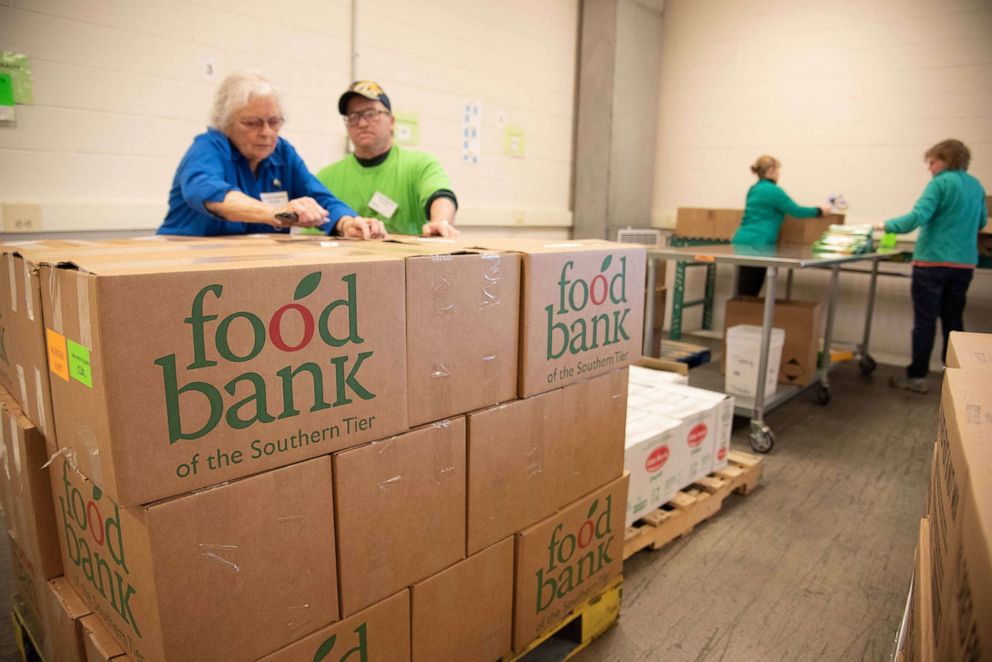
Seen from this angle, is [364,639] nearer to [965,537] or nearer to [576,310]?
[576,310]

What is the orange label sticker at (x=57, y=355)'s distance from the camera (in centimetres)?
85

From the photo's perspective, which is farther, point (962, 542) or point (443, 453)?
point (443, 453)

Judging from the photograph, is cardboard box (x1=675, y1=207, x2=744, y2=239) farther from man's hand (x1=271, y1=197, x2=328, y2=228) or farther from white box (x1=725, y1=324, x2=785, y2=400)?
man's hand (x1=271, y1=197, x2=328, y2=228)

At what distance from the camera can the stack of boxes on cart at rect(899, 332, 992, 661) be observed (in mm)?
450

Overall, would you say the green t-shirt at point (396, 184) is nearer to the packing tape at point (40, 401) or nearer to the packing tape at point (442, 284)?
the packing tape at point (442, 284)

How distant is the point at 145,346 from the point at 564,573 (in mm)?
1048

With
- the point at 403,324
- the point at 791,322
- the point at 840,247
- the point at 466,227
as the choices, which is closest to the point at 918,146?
the point at 840,247

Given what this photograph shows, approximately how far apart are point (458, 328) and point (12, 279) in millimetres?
755

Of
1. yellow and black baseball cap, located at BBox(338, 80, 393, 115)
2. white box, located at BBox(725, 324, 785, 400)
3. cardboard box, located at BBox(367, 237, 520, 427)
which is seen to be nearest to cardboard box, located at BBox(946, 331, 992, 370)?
cardboard box, located at BBox(367, 237, 520, 427)

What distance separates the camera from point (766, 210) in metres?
4.31

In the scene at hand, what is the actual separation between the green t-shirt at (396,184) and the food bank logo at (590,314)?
0.95 metres

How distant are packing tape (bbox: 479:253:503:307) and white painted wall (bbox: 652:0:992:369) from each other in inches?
177

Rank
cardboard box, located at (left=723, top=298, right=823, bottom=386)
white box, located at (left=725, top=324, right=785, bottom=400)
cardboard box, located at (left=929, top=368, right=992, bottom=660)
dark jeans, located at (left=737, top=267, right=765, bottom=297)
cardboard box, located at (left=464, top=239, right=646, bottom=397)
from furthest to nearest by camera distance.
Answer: dark jeans, located at (left=737, top=267, right=765, bottom=297), cardboard box, located at (left=723, top=298, right=823, bottom=386), white box, located at (left=725, top=324, right=785, bottom=400), cardboard box, located at (left=464, top=239, right=646, bottom=397), cardboard box, located at (left=929, top=368, right=992, bottom=660)

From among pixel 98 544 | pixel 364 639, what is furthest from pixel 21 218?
pixel 364 639
